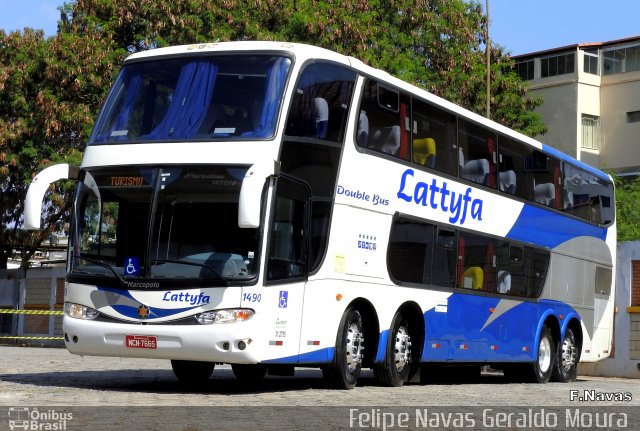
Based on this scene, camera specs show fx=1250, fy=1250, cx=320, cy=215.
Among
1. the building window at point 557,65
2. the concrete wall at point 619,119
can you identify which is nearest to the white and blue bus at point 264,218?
the concrete wall at point 619,119

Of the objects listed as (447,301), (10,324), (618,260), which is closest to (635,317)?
(618,260)

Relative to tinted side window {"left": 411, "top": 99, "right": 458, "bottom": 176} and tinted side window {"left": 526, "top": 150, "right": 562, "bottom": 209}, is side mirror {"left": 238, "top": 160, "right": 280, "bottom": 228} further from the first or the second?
tinted side window {"left": 526, "top": 150, "right": 562, "bottom": 209}

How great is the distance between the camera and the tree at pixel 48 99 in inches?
1512

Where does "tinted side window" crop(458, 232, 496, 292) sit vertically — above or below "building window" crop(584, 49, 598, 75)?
below

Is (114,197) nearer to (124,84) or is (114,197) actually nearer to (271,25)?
(124,84)

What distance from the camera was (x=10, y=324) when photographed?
48.9m

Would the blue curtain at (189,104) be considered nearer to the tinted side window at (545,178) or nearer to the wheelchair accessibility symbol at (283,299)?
the wheelchair accessibility symbol at (283,299)

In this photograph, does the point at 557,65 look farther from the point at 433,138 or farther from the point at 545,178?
the point at 433,138

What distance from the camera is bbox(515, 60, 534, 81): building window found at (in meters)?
56.5

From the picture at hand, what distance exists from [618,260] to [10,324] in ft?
87.8

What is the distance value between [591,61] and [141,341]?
145ft

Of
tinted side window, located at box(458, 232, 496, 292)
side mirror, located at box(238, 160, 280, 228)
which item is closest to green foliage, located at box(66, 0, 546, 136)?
tinted side window, located at box(458, 232, 496, 292)

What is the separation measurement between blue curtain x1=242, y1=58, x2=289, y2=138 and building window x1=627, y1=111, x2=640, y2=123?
41.7 metres

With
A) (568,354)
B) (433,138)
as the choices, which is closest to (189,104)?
(433,138)
